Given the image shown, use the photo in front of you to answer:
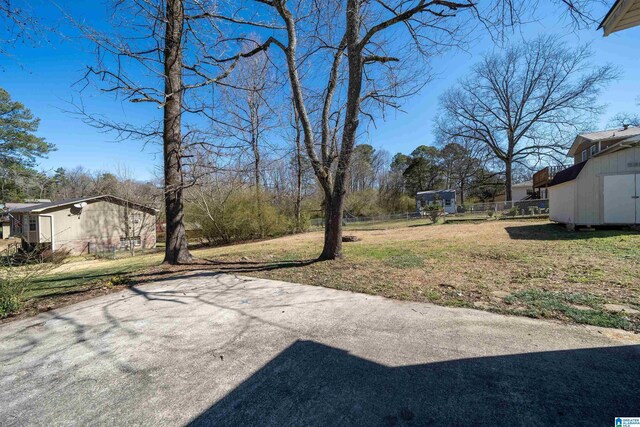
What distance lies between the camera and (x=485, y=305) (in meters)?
3.16

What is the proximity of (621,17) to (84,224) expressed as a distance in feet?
85.7

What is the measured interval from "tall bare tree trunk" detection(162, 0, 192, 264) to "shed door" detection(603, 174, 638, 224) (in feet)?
45.4

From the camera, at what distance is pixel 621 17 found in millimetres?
3273

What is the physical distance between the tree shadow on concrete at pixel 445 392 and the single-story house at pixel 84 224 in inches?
663

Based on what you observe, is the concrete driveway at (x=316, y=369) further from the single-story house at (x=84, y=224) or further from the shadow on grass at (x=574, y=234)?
the single-story house at (x=84, y=224)

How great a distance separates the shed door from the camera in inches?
361

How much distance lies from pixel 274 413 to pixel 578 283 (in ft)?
15.0

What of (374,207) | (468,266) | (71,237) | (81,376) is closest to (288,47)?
(468,266)

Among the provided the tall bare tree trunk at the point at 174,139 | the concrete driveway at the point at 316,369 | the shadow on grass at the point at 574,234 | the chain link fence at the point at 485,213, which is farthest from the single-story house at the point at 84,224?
the shadow on grass at the point at 574,234

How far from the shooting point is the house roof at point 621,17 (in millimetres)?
3084

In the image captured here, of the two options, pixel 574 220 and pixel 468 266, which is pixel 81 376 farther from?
pixel 574 220

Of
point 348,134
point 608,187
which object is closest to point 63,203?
point 348,134

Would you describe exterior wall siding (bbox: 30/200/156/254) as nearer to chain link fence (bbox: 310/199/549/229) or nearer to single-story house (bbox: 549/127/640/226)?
chain link fence (bbox: 310/199/549/229)

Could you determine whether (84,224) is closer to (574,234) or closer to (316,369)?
(316,369)
